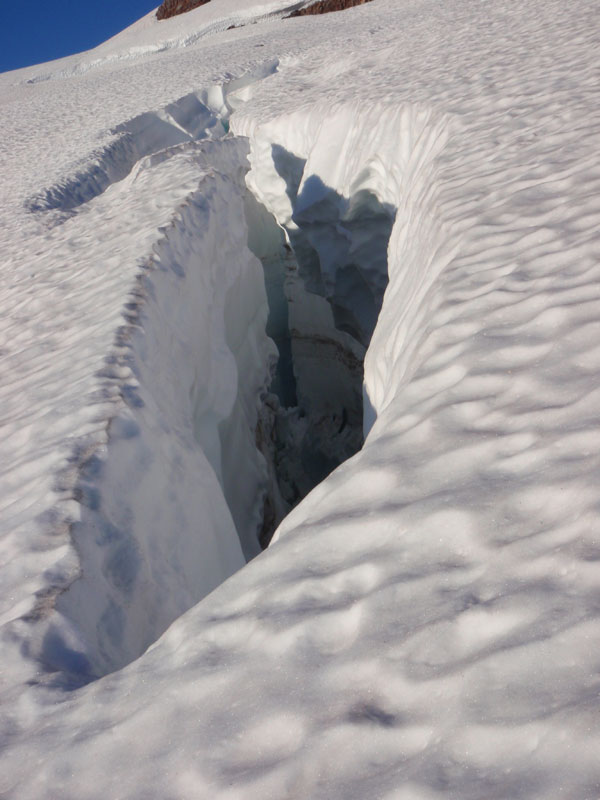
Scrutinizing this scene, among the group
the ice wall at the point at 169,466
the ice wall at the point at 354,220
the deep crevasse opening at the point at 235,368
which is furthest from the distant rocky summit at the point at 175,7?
the ice wall at the point at 169,466

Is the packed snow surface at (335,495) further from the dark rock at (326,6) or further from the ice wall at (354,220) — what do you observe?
the dark rock at (326,6)

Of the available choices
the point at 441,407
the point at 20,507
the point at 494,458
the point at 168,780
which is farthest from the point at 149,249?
the point at 168,780

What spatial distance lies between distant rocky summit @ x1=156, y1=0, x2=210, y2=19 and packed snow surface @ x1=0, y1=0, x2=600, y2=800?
872 inches

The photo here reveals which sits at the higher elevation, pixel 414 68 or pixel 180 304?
pixel 414 68

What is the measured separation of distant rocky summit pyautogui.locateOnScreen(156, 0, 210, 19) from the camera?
75.5ft

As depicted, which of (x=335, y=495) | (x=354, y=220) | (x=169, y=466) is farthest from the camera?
(x=354, y=220)

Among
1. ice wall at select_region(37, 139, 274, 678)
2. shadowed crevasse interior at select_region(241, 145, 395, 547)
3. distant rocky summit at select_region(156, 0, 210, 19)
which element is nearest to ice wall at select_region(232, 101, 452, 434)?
shadowed crevasse interior at select_region(241, 145, 395, 547)

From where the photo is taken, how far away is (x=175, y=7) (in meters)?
23.3

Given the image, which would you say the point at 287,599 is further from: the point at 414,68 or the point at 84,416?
the point at 414,68

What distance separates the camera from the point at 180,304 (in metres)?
2.73

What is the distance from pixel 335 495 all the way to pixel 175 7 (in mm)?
26154

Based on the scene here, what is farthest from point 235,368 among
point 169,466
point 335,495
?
point 335,495

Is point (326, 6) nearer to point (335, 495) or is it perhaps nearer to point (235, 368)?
point (235, 368)

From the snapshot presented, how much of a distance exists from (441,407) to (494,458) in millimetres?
210
